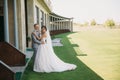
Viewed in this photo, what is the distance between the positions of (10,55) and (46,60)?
1361mm

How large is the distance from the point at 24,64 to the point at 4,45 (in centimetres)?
93

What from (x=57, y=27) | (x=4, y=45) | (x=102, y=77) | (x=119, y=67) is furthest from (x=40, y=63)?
(x=57, y=27)

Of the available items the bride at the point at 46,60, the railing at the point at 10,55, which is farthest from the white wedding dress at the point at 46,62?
the railing at the point at 10,55

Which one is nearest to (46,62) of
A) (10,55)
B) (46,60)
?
(46,60)

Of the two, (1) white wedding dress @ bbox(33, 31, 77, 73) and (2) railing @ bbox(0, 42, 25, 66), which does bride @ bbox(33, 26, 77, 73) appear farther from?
(2) railing @ bbox(0, 42, 25, 66)

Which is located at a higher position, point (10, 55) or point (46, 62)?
point (10, 55)

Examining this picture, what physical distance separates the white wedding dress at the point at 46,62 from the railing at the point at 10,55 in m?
0.67

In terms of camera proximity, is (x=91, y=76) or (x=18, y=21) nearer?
(x=91, y=76)

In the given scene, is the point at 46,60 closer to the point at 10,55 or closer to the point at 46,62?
the point at 46,62

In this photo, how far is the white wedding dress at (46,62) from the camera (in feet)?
28.7

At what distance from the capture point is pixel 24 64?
8359 millimetres

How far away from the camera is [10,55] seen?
814 centimetres

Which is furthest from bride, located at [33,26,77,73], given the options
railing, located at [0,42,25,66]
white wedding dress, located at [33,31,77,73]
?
railing, located at [0,42,25,66]

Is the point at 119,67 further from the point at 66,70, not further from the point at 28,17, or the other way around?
the point at 28,17
